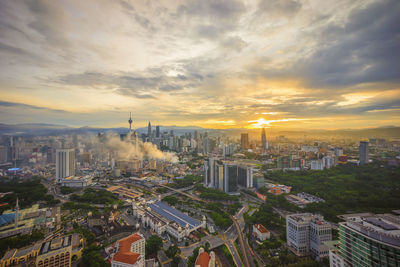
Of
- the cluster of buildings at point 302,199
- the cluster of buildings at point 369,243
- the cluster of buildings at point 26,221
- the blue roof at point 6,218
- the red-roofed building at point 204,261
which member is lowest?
the cluster of buildings at point 26,221

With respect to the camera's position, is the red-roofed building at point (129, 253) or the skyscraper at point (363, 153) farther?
the skyscraper at point (363, 153)

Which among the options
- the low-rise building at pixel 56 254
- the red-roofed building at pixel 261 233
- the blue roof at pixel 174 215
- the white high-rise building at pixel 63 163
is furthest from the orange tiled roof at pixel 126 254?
the white high-rise building at pixel 63 163

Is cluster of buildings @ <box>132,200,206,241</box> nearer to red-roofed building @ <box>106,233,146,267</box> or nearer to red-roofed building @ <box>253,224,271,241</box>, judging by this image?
red-roofed building @ <box>106,233,146,267</box>

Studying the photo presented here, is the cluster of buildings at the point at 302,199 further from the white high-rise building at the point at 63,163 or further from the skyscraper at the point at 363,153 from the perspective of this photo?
the white high-rise building at the point at 63,163

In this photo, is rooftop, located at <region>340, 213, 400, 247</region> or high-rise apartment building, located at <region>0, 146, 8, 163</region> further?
high-rise apartment building, located at <region>0, 146, 8, 163</region>

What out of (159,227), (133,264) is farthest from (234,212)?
(133,264)

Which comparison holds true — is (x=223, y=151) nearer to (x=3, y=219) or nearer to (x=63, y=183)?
(x=63, y=183)

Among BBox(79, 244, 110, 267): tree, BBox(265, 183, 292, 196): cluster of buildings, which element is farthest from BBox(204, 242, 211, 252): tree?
BBox(265, 183, 292, 196): cluster of buildings
